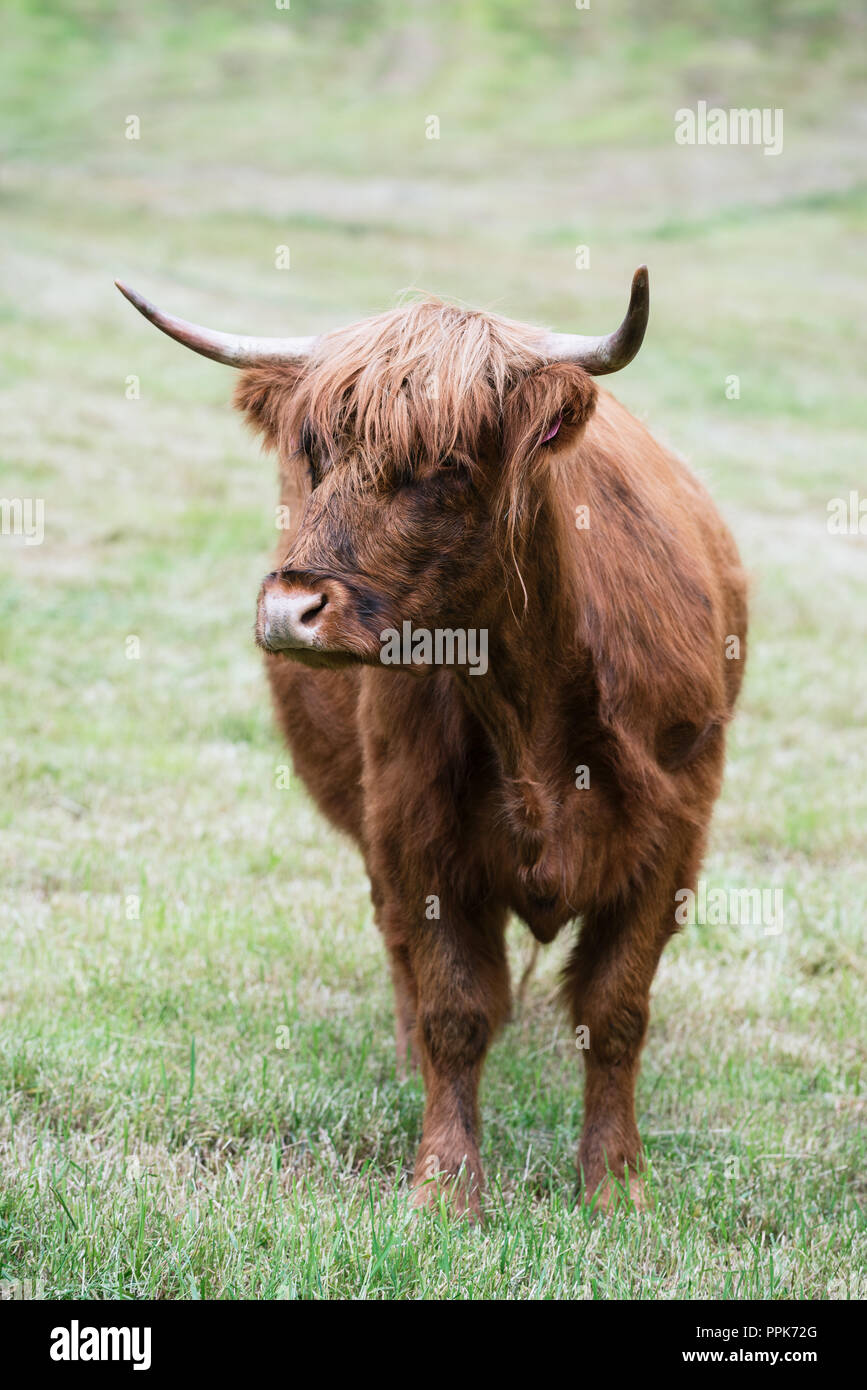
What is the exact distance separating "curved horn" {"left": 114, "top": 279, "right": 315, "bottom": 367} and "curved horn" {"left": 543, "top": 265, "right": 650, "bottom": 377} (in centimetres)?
67

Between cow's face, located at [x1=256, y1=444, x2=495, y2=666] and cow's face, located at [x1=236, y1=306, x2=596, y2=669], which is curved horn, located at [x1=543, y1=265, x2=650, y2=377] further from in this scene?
→ cow's face, located at [x1=256, y1=444, x2=495, y2=666]

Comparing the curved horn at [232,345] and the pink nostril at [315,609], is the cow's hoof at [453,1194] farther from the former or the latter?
the curved horn at [232,345]

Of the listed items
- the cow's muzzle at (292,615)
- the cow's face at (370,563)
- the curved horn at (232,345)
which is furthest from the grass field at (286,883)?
the cow's muzzle at (292,615)

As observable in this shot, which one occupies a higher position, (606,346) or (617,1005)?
(606,346)

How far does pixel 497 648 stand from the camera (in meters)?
3.56

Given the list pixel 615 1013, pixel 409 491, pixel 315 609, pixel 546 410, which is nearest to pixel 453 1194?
pixel 615 1013

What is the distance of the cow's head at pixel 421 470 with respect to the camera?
10.3ft

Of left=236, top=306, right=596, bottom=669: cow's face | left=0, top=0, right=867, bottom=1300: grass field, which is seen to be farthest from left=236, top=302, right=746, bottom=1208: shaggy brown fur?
left=0, top=0, right=867, bottom=1300: grass field

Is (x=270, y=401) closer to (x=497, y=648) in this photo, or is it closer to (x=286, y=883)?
(x=497, y=648)

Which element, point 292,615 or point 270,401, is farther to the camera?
point 270,401

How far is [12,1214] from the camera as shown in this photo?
3.27m

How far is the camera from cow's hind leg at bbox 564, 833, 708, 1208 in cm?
394

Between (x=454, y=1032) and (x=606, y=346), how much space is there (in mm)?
1791
